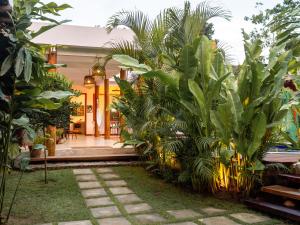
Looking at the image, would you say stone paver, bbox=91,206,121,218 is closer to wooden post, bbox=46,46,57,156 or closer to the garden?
the garden

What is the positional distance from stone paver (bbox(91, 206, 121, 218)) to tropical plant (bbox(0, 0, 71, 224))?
993 millimetres

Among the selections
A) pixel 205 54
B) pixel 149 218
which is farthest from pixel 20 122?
pixel 205 54

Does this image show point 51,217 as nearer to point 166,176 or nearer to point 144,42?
point 166,176

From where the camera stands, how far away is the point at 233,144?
4570 mm

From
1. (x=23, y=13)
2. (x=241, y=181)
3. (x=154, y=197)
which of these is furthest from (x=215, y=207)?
(x=23, y=13)

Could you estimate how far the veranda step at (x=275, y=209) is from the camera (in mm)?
3569

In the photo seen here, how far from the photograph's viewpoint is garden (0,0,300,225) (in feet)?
10.6

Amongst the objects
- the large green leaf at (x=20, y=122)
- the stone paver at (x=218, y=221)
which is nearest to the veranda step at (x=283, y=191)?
the stone paver at (x=218, y=221)

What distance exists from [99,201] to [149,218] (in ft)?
3.20

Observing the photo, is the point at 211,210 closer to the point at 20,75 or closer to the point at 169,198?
the point at 169,198

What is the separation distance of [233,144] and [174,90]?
46.6 inches

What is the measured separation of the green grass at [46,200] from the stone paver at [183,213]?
1.02m

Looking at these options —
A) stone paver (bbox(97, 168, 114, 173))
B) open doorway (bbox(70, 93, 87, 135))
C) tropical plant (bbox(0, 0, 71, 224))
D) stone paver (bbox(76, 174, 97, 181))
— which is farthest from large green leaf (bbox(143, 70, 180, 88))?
open doorway (bbox(70, 93, 87, 135))

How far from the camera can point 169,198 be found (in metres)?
4.50
